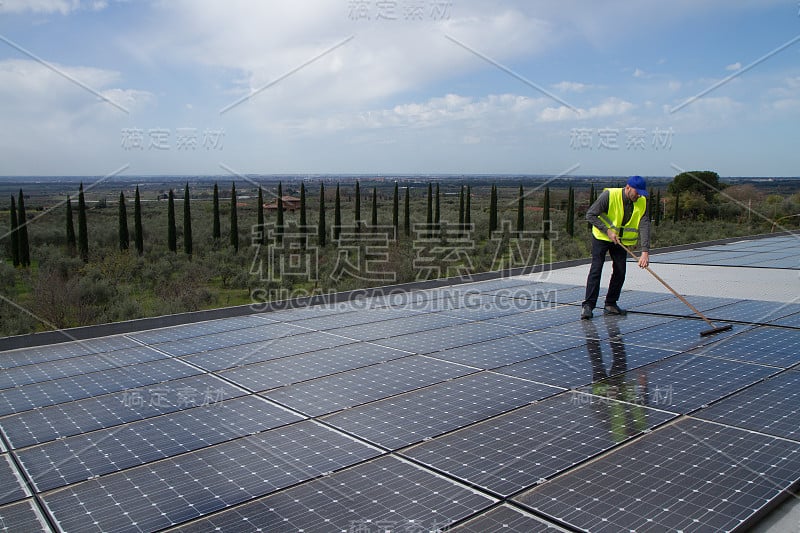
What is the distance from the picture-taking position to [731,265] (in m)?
13.8

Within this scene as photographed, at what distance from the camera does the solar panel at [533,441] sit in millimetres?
3812

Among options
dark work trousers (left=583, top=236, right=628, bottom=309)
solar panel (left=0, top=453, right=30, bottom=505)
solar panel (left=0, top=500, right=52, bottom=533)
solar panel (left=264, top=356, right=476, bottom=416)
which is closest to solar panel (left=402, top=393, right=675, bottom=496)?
solar panel (left=264, top=356, right=476, bottom=416)

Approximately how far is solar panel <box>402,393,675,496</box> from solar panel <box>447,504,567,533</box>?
0.74 ft

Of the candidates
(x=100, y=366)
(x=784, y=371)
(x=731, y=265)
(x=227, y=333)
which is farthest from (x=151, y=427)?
(x=731, y=265)

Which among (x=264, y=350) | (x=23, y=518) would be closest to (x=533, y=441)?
(x=23, y=518)

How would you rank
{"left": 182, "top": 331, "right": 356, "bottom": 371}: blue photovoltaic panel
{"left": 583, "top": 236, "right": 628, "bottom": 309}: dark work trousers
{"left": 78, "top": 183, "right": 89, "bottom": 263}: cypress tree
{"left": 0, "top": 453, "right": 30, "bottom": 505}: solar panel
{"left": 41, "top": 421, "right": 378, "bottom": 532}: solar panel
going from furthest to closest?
{"left": 78, "top": 183, "right": 89, "bottom": 263}: cypress tree
{"left": 583, "top": 236, "right": 628, "bottom": 309}: dark work trousers
{"left": 182, "top": 331, "right": 356, "bottom": 371}: blue photovoltaic panel
{"left": 0, "top": 453, "right": 30, "bottom": 505}: solar panel
{"left": 41, "top": 421, "right": 378, "bottom": 532}: solar panel

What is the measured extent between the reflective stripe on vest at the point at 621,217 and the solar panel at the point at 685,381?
2.72m

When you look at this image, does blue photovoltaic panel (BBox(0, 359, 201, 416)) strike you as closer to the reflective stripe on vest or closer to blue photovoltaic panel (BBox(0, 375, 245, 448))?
blue photovoltaic panel (BBox(0, 375, 245, 448))

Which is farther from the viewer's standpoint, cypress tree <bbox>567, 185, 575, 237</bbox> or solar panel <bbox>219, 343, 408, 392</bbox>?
cypress tree <bbox>567, 185, 575, 237</bbox>

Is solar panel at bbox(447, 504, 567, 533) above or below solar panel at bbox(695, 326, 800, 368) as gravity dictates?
below

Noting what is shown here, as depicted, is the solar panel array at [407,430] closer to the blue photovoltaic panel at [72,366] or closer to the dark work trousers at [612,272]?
the blue photovoltaic panel at [72,366]

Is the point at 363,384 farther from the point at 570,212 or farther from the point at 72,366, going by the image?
the point at 570,212

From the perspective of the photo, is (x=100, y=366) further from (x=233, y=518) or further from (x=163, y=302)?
(x=163, y=302)

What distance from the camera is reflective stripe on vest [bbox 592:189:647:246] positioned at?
28.1 feet
